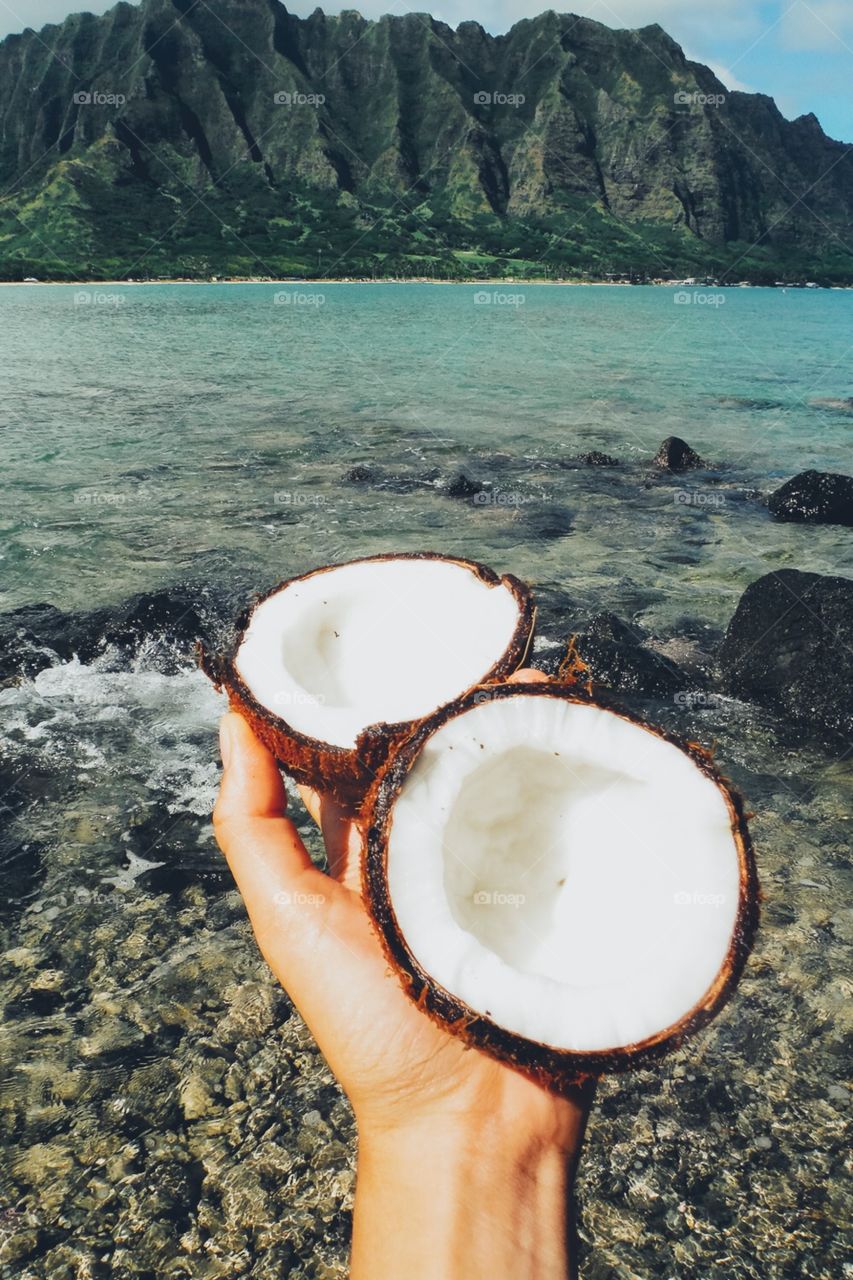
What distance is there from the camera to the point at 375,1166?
2.68 meters

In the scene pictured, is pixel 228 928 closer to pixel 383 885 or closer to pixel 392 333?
pixel 383 885

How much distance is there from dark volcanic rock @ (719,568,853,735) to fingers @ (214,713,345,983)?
23.1 ft

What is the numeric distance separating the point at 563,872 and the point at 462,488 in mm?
15006

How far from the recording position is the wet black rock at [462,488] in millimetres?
17281

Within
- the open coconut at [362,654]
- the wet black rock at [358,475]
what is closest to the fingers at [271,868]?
the open coconut at [362,654]

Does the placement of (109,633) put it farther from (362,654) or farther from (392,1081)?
(392,1081)

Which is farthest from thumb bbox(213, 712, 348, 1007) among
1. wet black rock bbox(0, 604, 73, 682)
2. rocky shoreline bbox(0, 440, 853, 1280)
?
wet black rock bbox(0, 604, 73, 682)

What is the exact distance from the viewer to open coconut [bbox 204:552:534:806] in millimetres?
3369

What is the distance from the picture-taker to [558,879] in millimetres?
2922

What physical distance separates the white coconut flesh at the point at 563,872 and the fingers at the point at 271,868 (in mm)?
707

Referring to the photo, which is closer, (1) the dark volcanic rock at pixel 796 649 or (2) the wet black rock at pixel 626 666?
(1) the dark volcanic rock at pixel 796 649

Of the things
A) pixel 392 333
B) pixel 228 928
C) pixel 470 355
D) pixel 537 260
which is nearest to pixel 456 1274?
pixel 228 928

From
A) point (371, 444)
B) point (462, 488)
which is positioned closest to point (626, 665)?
point (462, 488)

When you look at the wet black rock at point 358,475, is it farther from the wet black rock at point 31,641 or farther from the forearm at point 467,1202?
the forearm at point 467,1202
